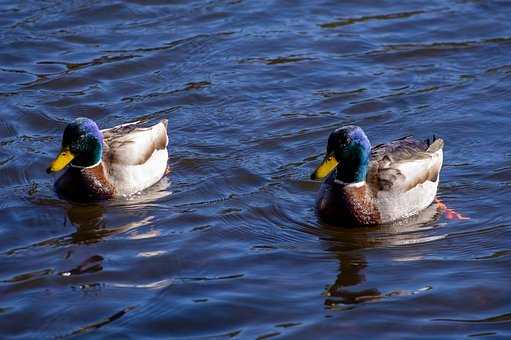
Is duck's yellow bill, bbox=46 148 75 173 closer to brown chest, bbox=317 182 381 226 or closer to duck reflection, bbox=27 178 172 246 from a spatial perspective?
duck reflection, bbox=27 178 172 246

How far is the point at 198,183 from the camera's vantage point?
454 inches

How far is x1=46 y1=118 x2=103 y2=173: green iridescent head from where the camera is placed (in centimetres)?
1131

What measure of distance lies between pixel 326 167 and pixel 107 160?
236cm

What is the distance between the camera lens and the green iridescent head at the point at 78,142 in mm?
11312

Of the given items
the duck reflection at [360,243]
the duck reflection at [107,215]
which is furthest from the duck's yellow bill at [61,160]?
the duck reflection at [360,243]

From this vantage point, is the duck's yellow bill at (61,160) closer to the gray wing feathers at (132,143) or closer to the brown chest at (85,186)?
the brown chest at (85,186)

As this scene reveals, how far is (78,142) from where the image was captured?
11367mm

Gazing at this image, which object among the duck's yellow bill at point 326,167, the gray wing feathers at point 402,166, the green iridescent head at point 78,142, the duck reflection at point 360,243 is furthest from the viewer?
the green iridescent head at point 78,142

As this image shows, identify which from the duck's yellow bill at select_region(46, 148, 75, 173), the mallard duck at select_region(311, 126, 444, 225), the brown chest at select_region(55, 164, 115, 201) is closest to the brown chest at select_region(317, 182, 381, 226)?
the mallard duck at select_region(311, 126, 444, 225)

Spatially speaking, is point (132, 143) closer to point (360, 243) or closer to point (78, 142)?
point (78, 142)

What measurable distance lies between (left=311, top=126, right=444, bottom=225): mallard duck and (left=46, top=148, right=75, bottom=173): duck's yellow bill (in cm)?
236

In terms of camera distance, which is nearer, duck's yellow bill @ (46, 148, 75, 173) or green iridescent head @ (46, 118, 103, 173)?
duck's yellow bill @ (46, 148, 75, 173)

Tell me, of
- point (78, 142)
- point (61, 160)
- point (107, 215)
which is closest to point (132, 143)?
point (78, 142)

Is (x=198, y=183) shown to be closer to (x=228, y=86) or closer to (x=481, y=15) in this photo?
(x=228, y=86)
